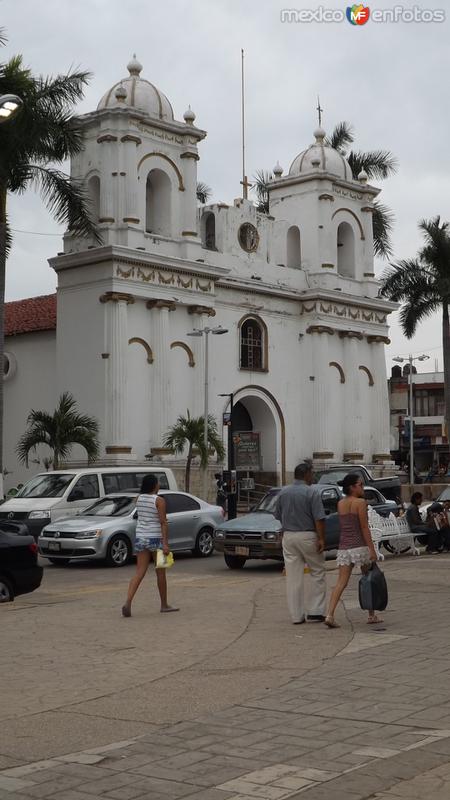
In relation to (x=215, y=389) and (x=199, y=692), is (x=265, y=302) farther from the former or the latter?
(x=199, y=692)

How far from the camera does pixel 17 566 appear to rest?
44.7 ft

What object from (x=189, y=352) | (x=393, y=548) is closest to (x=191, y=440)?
(x=189, y=352)

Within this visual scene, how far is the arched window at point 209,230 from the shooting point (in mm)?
40531

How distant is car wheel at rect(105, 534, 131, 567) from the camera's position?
2005 centimetres

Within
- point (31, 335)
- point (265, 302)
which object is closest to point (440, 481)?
point (265, 302)

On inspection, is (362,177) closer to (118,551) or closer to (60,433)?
(60,433)

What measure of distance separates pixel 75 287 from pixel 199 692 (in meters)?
28.3

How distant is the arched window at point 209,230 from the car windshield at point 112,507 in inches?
813

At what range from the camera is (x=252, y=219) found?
4169cm

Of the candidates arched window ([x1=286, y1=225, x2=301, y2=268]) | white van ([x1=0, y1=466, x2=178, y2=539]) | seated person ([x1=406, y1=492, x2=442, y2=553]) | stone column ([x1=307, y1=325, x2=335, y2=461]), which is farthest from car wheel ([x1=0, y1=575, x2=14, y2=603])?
arched window ([x1=286, y1=225, x2=301, y2=268])

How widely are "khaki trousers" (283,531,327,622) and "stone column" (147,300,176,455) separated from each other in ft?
79.7

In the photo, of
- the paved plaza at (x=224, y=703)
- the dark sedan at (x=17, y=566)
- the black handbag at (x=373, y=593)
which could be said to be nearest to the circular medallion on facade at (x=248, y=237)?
the dark sedan at (x=17, y=566)

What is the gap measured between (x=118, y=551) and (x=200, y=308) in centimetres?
1846

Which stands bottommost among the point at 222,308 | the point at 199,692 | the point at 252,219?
the point at 199,692
